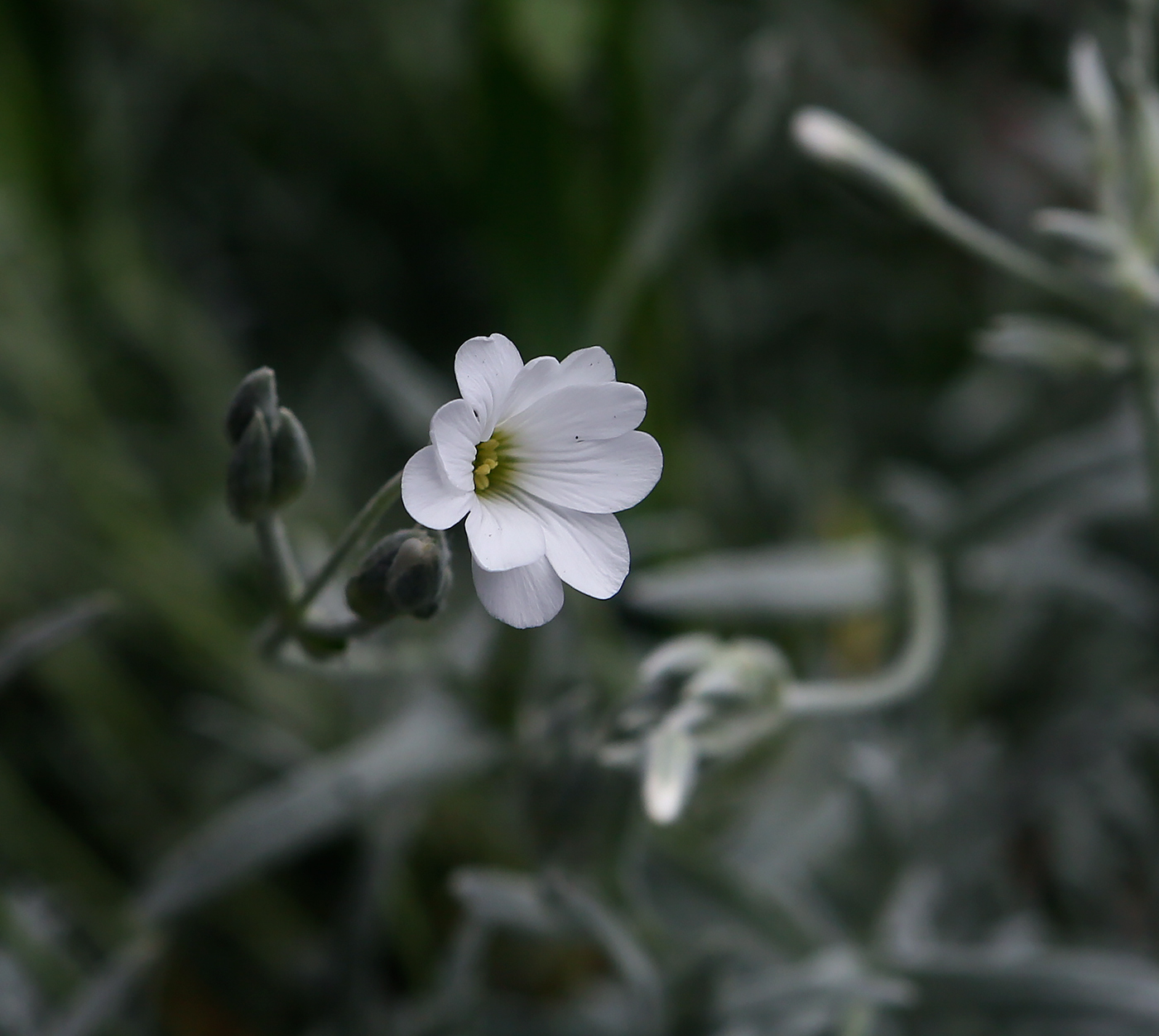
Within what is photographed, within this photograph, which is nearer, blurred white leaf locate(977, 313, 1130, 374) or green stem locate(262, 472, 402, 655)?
green stem locate(262, 472, 402, 655)

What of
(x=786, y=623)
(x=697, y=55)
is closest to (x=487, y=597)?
(x=786, y=623)

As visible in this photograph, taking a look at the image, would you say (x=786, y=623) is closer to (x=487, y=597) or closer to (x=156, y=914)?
(x=156, y=914)

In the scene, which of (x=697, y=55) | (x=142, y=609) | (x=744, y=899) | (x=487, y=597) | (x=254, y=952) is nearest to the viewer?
(x=487, y=597)

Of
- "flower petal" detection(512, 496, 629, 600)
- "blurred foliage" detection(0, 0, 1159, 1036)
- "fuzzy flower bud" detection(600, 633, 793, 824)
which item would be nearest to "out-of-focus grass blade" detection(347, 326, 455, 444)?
"blurred foliage" detection(0, 0, 1159, 1036)

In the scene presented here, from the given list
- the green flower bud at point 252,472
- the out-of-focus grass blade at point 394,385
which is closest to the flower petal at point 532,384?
the green flower bud at point 252,472

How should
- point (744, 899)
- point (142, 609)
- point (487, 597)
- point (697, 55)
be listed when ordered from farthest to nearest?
1. point (697, 55)
2. point (142, 609)
3. point (744, 899)
4. point (487, 597)

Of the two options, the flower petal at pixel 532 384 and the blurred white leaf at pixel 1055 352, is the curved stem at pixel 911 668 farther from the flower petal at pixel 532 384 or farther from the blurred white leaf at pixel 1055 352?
the flower petal at pixel 532 384

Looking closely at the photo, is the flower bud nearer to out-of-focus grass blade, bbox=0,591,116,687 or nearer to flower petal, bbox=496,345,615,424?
flower petal, bbox=496,345,615,424
